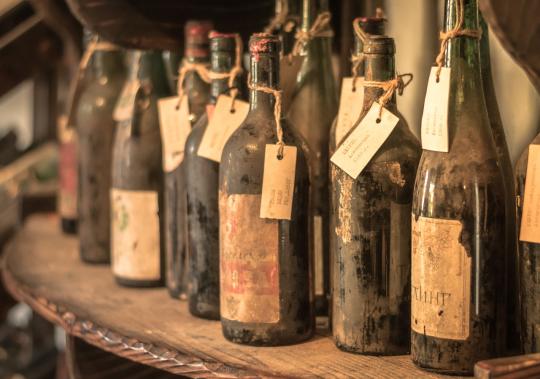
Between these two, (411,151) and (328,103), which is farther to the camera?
(328,103)

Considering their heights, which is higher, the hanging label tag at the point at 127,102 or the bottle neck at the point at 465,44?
the bottle neck at the point at 465,44

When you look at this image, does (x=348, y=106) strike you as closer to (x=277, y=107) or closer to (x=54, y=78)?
(x=277, y=107)

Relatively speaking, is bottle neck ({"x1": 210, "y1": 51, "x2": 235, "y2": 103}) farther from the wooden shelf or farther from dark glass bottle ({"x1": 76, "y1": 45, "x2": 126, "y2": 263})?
dark glass bottle ({"x1": 76, "y1": 45, "x2": 126, "y2": 263})

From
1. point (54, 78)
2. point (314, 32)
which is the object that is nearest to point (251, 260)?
point (314, 32)

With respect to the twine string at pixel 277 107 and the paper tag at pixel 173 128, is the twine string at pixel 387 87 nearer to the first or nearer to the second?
the twine string at pixel 277 107

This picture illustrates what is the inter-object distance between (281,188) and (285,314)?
0.16 m

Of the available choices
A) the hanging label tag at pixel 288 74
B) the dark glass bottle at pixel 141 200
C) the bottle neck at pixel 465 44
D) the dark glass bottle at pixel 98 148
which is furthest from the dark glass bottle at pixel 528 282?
the dark glass bottle at pixel 98 148

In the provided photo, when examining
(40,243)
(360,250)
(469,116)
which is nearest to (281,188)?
(360,250)

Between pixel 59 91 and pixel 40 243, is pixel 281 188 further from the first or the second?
pixel 59 91

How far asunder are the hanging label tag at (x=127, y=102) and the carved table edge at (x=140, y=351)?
329mm

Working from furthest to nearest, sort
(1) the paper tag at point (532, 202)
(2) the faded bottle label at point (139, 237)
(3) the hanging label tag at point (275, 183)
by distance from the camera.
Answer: (2) the faded bottle label at point (139, 237)
(3) the hanging label tag at point (275, 183)
(1) the paper tag at point (532, 202)

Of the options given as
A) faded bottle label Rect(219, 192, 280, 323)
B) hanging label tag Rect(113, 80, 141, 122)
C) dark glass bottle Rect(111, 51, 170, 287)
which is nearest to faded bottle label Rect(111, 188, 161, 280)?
dark glass bottle Rect(111, 51, 170, 287)

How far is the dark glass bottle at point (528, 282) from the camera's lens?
92 centimetres

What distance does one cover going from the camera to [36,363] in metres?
2.42
